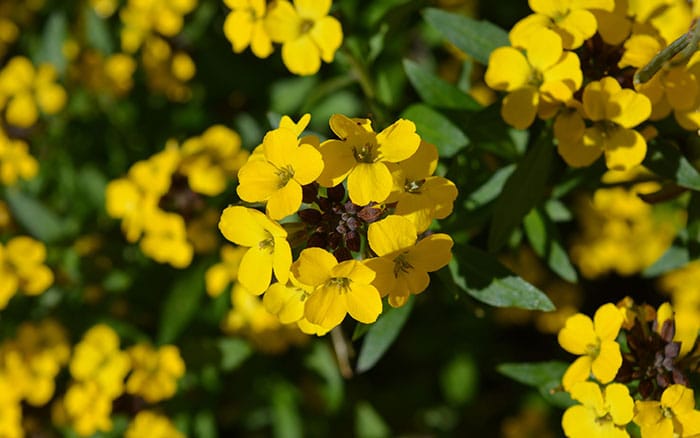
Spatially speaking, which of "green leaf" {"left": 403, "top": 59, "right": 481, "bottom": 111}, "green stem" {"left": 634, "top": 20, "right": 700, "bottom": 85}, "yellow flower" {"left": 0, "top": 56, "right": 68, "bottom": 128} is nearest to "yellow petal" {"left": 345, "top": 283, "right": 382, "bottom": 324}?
"green stem" {"left": 634, "top": 20, "right": 700, "bottom": 85}

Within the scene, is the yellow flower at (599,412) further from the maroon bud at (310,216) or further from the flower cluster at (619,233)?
the flower cluster at (619,233)

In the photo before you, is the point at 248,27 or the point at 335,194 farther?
the point at 248,27

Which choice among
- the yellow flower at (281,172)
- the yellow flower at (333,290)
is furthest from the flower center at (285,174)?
the yellow flower at (333,290)

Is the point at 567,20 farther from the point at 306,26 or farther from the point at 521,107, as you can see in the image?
the point at 306,26

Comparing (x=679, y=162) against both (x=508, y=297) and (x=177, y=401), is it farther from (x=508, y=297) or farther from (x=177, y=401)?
(x=177, y=401)

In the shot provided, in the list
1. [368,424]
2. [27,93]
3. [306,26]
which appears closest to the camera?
[306,26]

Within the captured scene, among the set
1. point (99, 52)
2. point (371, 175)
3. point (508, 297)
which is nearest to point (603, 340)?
point (508, 297)

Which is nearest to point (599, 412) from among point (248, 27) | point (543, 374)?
point (543, 374)

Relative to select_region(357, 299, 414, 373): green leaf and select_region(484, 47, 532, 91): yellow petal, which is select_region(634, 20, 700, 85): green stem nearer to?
select_region(484, 47, 532, 91): yellow petal
